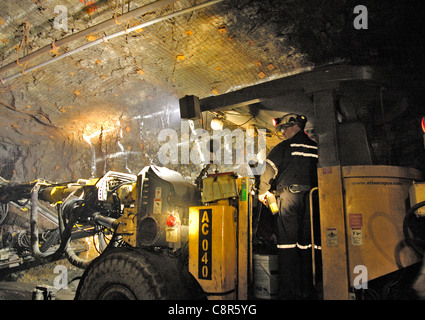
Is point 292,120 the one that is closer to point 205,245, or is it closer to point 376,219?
point 376,219

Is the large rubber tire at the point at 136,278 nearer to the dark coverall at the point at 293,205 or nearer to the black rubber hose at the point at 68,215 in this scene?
the dark coverall at the point at 293,205

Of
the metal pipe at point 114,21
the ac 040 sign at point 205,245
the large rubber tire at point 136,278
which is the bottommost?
the large rubber tire at point 136,278

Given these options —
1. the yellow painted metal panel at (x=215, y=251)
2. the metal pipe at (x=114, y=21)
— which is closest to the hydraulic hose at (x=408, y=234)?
the yellow painted metal panel at (x=215, y=251)

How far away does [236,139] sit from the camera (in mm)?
8773

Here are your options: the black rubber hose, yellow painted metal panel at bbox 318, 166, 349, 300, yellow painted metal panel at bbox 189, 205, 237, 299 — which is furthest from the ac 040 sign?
the black rubber hose

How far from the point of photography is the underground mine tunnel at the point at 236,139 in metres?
2.79

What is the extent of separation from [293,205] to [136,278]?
185 cm

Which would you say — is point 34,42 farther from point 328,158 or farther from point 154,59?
point 328,158

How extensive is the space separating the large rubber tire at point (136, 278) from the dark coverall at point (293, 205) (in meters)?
0.97

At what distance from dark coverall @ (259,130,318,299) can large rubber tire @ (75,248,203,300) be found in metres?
0.97

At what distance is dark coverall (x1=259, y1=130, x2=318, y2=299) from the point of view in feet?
9.87

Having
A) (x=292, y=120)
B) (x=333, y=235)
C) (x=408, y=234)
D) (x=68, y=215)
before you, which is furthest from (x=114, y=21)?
(x=408, y=234)

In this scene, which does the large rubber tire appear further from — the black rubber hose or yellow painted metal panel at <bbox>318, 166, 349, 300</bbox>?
the black rubber hose

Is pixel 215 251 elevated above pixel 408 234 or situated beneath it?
situated beneath
